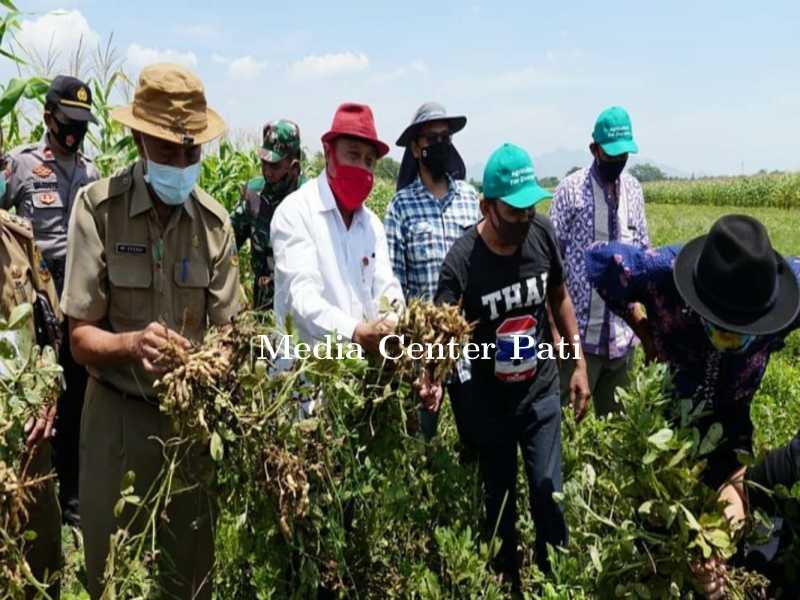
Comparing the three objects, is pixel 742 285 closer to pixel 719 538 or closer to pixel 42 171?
pixel 719 538

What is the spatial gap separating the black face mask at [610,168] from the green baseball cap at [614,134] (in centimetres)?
6

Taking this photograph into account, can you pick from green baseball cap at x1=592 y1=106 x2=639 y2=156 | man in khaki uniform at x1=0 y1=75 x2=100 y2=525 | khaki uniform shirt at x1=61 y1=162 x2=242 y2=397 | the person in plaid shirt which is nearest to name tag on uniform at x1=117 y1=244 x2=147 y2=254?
khaki uniform shirt at x1=61 y1=162 x2=242 y2=397

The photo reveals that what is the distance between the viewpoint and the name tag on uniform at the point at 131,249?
2.18 m

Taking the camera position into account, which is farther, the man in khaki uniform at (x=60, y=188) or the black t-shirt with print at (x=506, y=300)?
the man in khaki uniform at (x=60, y=188)

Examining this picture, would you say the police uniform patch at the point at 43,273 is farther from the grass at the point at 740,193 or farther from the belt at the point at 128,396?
the grass at the point at 740,193

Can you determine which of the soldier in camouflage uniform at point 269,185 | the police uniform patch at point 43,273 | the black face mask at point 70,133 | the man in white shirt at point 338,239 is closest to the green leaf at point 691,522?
the man in white shirt at point 338,239

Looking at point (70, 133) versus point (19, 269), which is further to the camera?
point (70, 133)

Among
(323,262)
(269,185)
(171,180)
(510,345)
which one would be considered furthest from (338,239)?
(269,185)

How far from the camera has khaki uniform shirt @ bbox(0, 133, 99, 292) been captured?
12.9 ft

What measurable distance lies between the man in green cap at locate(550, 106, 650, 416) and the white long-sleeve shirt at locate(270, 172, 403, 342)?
1386 millimetres

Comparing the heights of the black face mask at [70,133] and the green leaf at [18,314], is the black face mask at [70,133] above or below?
above

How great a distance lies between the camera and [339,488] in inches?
86.4

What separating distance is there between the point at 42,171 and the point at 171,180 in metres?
2.16

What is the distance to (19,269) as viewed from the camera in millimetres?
2303
